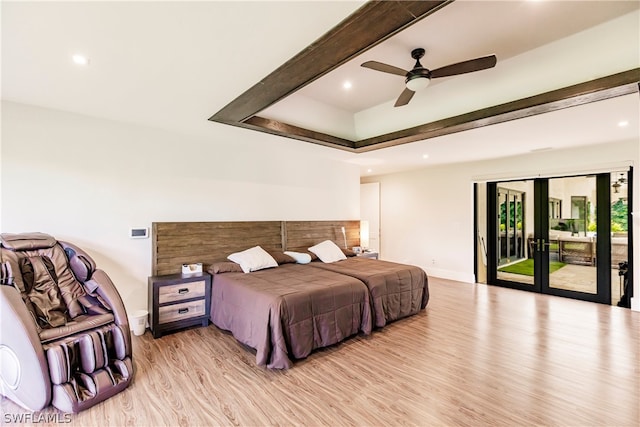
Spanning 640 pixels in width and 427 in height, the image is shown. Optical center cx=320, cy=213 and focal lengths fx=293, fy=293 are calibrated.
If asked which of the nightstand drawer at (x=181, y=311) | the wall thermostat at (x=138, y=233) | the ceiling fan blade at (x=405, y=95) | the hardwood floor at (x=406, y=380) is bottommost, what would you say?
the hardwood floor at (x=406, y=380)

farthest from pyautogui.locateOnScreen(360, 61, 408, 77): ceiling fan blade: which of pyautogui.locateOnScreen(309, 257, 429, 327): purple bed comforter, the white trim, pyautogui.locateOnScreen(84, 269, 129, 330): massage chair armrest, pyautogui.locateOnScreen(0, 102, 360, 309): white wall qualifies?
the white trim

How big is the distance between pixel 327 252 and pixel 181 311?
2.31 meters

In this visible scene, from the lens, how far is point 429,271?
6676 millimetres

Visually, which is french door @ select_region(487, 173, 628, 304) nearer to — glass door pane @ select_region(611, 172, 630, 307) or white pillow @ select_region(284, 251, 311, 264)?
glass door pane @ select_region(611, 172, 630, 307)

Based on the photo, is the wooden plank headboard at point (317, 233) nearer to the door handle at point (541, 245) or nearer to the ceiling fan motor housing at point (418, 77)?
the ceiling fan motor housing at point (418, 77)

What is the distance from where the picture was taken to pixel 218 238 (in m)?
4.20

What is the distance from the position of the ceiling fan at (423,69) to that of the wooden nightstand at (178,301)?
304 centimetres

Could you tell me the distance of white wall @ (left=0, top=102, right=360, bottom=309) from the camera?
118 inches

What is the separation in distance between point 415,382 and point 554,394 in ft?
3.47

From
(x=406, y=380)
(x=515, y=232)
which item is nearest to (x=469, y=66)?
(x=406, y=380)

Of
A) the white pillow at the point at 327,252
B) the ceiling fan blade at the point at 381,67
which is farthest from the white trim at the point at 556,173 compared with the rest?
the ceiling fan blade at the point at 381,67

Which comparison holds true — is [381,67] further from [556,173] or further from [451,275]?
[451,275]

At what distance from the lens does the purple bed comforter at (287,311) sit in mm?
2682

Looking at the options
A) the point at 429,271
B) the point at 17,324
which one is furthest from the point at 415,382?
the point at 429,271
